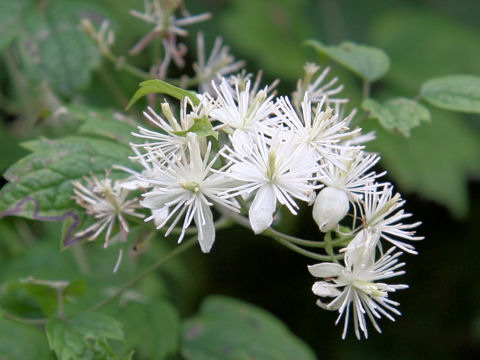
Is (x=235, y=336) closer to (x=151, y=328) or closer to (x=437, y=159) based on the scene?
(x=151, y=328)

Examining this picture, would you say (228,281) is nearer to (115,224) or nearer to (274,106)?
(115,224)

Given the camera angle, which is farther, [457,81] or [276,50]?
[276,50]

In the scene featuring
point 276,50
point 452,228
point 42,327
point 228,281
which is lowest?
point 42,327

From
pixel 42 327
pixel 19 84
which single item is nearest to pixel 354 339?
pixel 42 327

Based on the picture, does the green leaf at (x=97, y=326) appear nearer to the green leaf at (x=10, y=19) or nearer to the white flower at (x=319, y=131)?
the white flower at (x=319, y=131)

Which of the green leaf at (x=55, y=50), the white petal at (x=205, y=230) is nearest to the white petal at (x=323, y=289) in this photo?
the white petal at (x=205, y=230)

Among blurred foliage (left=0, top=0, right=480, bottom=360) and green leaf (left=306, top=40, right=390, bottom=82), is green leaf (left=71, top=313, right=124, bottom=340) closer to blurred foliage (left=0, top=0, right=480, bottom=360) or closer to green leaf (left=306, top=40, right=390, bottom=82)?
blurred foliage (left=0, top=0, right=480, bottom=360)

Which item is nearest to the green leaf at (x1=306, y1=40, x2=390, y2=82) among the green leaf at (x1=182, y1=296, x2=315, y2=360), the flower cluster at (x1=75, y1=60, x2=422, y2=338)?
the flower cluster at (x1=75, y1=60, x2=422, y2=338)
